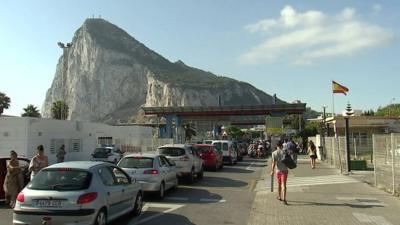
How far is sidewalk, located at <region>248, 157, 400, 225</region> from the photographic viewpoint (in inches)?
476

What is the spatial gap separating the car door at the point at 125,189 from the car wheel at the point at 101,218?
96 cm

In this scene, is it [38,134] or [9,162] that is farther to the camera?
[38,134]

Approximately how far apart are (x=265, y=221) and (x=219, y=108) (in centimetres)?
6541

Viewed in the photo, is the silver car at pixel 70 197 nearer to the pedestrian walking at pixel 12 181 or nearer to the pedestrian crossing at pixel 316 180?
the pedestrian walking at pixel 12 181

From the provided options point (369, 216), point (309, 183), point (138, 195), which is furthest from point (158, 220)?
point (309, 183)

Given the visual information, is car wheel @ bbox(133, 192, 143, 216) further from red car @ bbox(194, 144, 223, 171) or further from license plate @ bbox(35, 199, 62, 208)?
red car @ bbox(194, 144, 223, 171)

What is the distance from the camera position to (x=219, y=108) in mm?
77312

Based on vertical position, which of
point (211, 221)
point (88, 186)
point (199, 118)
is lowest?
point (211, 221)

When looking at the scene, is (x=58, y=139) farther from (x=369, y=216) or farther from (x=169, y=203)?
(x=369, y=216)

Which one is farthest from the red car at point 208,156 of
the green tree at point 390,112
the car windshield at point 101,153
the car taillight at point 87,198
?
the green tree at point 390,112

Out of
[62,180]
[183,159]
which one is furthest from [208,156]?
[62,180]

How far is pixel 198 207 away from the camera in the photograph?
14.4 meters

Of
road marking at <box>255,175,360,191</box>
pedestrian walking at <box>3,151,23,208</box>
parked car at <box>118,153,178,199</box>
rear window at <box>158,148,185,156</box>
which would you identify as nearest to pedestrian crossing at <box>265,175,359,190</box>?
road marking at <box>255,175,360,191</box>

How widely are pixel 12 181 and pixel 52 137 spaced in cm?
2252
